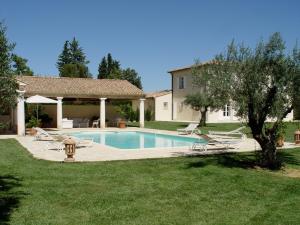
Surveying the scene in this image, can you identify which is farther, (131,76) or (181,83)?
(131,76)

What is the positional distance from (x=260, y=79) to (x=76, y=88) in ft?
75.6

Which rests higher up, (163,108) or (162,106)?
(162,106)

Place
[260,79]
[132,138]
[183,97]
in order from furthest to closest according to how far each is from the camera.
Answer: [183,97]
[132,138]
[260,79]

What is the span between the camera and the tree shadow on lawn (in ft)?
41.7

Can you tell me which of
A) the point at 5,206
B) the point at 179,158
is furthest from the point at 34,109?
the point at 5,206

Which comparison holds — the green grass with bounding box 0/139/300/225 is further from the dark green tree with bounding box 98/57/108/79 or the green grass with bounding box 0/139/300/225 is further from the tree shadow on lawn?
the dark green tree with bounding box 98/57/108/79

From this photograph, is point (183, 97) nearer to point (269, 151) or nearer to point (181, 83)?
point (181, 83)

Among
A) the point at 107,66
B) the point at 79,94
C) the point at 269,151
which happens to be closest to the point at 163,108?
the point at 79,94

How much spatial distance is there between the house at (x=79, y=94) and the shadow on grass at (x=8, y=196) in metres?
15.4

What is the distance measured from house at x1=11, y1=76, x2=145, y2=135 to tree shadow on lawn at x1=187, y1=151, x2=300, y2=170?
15.0 m

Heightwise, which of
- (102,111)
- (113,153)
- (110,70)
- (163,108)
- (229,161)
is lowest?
(229,161)

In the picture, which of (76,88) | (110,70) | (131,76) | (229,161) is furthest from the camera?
→ (110,70)

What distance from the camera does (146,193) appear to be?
29.4 ft

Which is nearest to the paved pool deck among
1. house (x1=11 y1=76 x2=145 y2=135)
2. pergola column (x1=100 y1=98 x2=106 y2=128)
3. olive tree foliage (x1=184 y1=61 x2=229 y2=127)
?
olive tree foliage (x1=184 y1=61 x2=229 y2=127)
